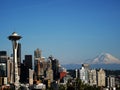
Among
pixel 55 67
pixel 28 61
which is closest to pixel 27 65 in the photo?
pixel 28 61

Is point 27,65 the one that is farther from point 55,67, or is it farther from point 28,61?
point 55,67

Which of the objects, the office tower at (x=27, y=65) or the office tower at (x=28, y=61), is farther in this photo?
the office tower at (x=28, y=61)

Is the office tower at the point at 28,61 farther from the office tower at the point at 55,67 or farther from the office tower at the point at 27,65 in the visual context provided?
the office tower at the point at 55,67

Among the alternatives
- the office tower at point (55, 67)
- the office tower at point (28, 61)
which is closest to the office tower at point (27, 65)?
the office tower at point (28, 61)

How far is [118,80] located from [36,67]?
30305mm

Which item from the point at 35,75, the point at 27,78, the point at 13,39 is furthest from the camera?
the point at 35,75

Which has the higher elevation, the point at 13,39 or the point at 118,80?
the point at 13,39

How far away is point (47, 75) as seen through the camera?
15488 centimetres

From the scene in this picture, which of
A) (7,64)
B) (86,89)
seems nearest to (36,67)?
(7,64)

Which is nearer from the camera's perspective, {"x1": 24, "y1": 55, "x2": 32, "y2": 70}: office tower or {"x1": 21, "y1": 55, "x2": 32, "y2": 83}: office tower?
{"x1": 21, "y1": 55, "x2": 32, "y2": 83}: office tower

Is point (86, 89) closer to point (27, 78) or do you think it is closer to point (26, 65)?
point (27, 78)

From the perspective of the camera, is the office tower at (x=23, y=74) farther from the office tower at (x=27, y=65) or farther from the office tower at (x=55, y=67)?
the office tower at (x=55, y=67)

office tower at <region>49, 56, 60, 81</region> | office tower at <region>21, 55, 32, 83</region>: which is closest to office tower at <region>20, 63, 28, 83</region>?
office tower at <region>21, 55, 32, 83</region>

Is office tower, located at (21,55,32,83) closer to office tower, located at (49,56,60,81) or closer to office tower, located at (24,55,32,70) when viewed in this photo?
office tower, located at (24,55,32,70)
